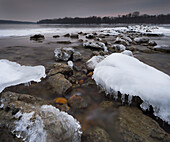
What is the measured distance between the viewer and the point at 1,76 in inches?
95.6

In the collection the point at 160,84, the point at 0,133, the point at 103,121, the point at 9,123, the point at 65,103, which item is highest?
the point at 160,84

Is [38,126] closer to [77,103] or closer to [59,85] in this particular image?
[77,103]

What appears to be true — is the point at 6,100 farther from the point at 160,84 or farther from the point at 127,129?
the point at 160,84

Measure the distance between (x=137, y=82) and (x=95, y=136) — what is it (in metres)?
1.19

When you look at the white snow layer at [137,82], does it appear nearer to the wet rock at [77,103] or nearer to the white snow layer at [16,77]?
the wet rock at [77,103]

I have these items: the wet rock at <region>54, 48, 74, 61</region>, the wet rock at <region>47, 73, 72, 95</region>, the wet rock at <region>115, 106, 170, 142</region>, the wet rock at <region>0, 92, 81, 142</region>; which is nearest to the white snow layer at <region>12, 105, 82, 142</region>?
the wet rock at <region>0, 92, 81, 142</region>

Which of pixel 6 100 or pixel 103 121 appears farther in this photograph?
pixel 103 121

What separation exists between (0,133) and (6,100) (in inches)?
21.5

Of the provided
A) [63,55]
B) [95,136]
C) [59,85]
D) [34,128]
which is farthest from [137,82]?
[63,55]

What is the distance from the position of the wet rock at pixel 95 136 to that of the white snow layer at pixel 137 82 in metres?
0.80

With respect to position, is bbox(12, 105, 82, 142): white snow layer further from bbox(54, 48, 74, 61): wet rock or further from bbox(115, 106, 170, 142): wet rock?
bbox(54, 48, 74, 61): wet rock

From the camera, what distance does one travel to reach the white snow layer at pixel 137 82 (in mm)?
1644

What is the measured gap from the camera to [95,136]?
1.45 metres

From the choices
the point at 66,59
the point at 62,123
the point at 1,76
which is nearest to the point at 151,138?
the point at 62,123
